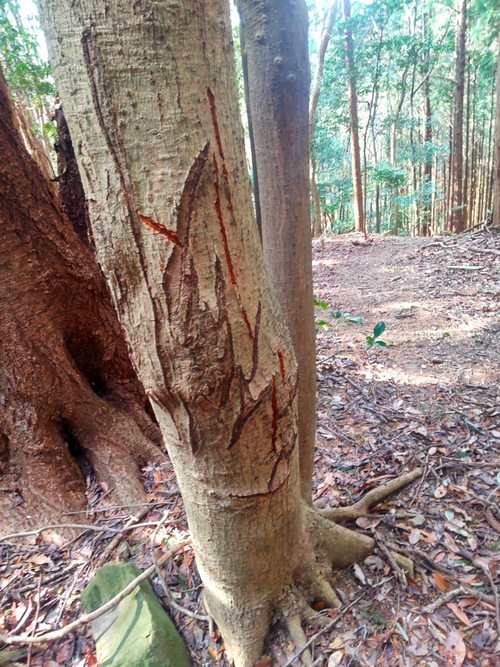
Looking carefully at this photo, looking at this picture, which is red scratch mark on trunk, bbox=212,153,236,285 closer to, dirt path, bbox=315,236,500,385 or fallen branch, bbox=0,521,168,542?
fallen branch, bbox=0,521,168,542

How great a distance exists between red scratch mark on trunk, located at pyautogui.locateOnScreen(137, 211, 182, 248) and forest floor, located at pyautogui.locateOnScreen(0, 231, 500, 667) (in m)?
1.51

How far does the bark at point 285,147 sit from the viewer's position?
4.37 feet

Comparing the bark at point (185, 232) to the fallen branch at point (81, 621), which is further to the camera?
the fallen branch at point (81, 621)

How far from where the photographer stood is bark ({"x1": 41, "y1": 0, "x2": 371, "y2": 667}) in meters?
0.76

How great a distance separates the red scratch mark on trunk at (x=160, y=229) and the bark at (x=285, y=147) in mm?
737

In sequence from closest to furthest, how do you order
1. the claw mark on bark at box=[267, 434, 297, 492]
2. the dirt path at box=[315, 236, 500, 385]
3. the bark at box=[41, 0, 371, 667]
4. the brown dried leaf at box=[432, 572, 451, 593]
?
the bark at box=[41, 0, 371, 667], the claw mark on bark at box=[267, 434, 297, 492], the brown dried leaf at box=[432, 572, 451, 593], the dirt path at box=[315, 236, 500, 385]

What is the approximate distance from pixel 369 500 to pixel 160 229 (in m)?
1.78

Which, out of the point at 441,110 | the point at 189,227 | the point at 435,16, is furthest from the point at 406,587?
the point at 441,110

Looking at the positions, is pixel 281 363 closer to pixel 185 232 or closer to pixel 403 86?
pixel 185 232

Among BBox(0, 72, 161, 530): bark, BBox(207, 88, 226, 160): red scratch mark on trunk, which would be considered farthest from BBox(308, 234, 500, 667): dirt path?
BBox(207, 88, 226, 160): red scratch mark on trunk

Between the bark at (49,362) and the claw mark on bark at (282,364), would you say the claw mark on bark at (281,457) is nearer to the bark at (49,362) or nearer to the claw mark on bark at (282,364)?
the claw mark on bark at (282,364)

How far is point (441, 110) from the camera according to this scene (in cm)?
2344

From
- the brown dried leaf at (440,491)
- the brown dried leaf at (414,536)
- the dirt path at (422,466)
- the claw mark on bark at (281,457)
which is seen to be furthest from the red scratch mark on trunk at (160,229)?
the brown dried leaf at (440,491)

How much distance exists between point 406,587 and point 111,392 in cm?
205
